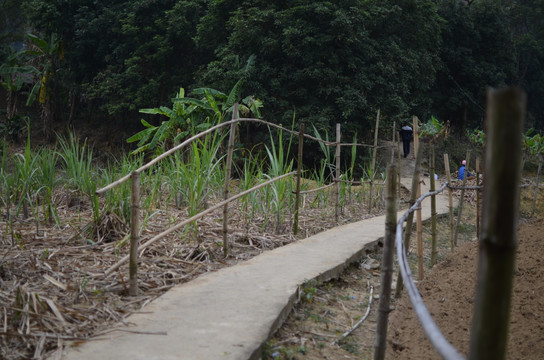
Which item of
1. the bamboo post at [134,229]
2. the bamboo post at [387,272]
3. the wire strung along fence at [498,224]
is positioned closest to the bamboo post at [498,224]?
the wire strung along fence at [498,224]

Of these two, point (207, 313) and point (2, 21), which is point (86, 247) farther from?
point (2, 21)

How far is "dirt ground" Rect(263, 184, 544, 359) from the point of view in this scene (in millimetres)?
2430

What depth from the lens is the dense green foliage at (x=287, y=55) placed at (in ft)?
41.3

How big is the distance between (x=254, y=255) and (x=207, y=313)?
154cm

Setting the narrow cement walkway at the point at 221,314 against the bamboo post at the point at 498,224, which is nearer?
the bamboo post at the point at 498,224

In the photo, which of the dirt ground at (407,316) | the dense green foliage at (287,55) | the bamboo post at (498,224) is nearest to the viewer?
the bamboo post at (498,224)

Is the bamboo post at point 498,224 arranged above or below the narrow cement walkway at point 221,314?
above

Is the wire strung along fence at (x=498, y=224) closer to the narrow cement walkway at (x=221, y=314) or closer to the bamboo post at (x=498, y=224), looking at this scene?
the bamboo post at (x=498, y=224)

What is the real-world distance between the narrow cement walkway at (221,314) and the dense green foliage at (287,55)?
854cm

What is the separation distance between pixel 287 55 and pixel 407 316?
10.5 m

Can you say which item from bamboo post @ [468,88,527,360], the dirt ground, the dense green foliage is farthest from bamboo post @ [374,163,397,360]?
the dense green foliage

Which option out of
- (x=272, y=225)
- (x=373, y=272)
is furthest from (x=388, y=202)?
(x=272, y=225)

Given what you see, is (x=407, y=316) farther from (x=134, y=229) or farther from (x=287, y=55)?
(x=287, y=55)

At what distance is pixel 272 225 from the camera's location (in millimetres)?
4727
